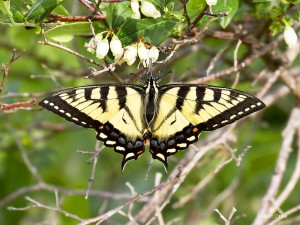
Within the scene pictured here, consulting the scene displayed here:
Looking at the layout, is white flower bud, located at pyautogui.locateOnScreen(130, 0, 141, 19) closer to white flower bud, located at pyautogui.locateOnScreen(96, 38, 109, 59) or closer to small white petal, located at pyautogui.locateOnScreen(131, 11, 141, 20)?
small white petal, located at pyautogui.locateOnScreen(131, 11, 141, 20)

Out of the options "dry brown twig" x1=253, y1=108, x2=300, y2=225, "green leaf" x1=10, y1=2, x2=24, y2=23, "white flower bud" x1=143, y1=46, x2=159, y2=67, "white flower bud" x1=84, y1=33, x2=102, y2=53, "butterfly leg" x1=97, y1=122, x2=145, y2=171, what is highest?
"green leaf" x1=10, y1=2, x2=24, y2=23

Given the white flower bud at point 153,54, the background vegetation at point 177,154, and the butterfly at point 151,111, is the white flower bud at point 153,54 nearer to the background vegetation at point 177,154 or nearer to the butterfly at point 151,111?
the background vegetation at point 177,154

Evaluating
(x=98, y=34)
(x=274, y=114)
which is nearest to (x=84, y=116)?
(x=98, y=34)

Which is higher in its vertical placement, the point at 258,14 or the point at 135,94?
the point at 258,14

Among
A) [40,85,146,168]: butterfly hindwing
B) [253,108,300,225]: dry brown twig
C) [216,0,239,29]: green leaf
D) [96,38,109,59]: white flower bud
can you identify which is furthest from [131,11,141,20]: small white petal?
[253,108,300,225]: dry brown twig

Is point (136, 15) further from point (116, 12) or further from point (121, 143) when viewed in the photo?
point (121, 143)

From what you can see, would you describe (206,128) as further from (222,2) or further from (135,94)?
(222,2)

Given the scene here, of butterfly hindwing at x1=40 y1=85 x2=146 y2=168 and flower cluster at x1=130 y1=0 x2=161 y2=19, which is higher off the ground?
flower cluster at x1=130 y1=0 x2=161 y2=19
